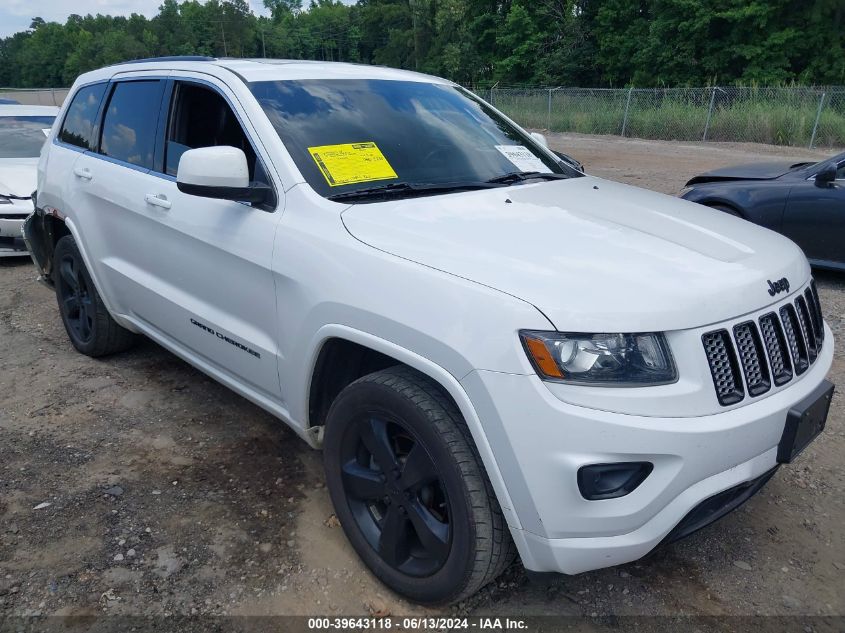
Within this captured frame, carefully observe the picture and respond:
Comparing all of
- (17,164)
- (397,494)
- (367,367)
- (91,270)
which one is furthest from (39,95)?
(397,494)

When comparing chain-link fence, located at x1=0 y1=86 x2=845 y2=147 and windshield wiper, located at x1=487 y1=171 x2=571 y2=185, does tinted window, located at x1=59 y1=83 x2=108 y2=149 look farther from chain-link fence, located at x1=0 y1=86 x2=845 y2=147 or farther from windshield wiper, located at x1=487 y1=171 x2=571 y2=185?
chain-link fence, located at x1=0 y1=86 x2=845 y2=147

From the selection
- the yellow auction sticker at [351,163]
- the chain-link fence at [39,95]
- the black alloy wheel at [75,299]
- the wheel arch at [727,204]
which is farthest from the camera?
the chain-link fence at [39,95]

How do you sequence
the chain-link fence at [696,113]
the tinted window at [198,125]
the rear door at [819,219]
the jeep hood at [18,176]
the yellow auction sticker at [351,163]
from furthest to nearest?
the chain-link fence at [696,113] → the jeep hood at [18,176] → the rear door at [819,219] → the tinted window at [198,125] → the yellow auction sticker at [351,163]

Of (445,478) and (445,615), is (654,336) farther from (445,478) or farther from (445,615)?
(445,615)

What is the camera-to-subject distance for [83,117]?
444 cm

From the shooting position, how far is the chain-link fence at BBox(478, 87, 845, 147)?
1767 cm

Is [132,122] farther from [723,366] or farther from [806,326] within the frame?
[806,326]

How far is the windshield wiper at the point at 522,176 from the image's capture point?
3151mm

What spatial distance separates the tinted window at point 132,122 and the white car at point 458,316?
3 cm

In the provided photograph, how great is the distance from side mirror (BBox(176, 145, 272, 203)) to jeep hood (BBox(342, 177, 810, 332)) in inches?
18.4

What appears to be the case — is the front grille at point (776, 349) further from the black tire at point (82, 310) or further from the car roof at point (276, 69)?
the black tire at point (82, 310)

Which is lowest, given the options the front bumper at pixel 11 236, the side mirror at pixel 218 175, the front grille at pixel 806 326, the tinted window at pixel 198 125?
the front bumper at pixel 11 236

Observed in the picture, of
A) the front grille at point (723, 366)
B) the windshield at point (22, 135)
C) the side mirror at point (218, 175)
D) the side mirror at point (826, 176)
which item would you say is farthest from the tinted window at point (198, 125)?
the windshield at point (22, 135)

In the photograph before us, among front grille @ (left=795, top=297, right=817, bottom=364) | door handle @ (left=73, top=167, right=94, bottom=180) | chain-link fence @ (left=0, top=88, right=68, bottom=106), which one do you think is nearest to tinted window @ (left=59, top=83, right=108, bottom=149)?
door handle @ (left=73, top=167, right=94, bottom=180)
